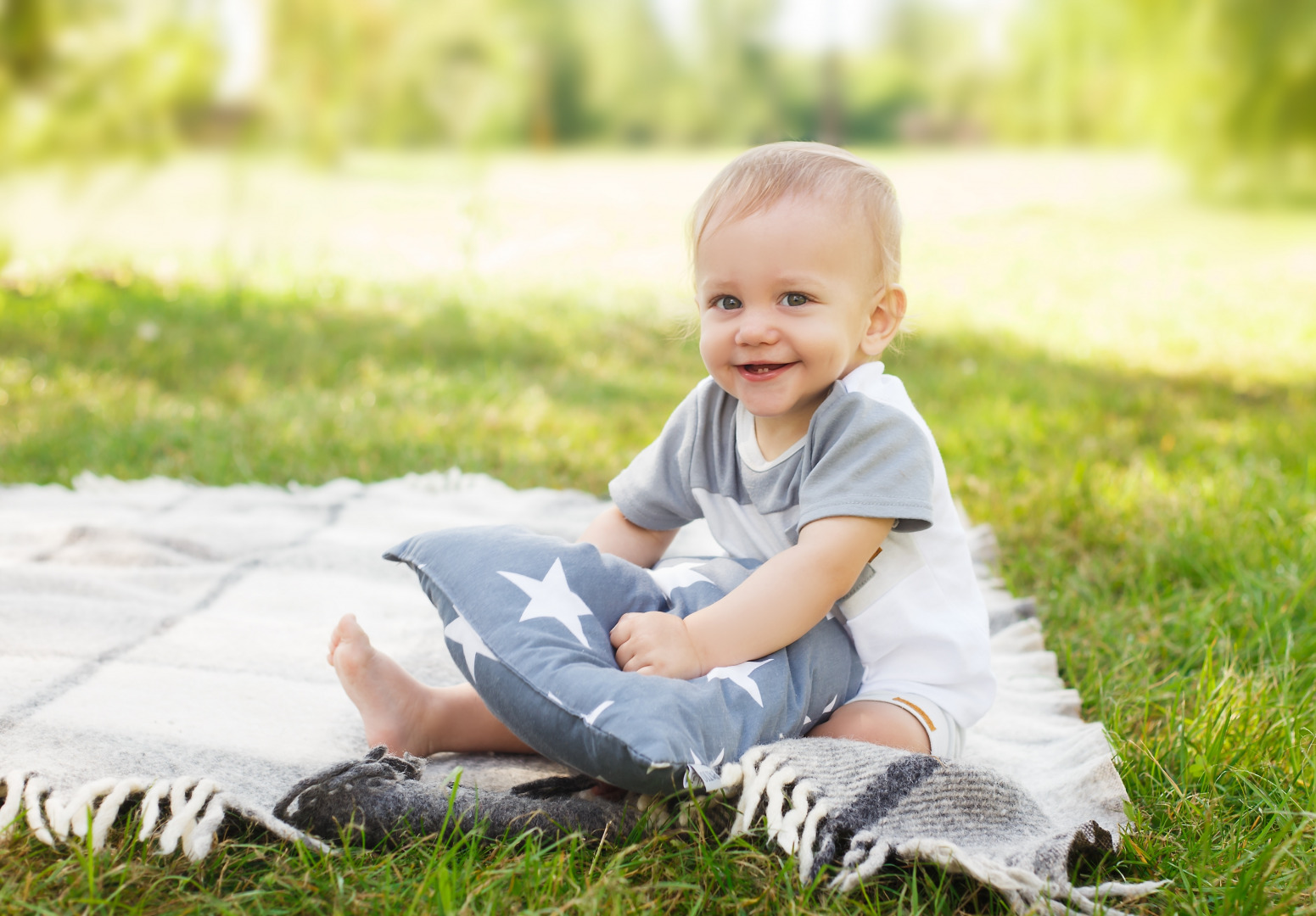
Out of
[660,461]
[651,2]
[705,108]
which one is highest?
[651,2]

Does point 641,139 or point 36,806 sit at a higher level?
point 641,139

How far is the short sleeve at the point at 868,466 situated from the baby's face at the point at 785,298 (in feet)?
0.20

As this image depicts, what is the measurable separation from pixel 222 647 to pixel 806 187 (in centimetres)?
110

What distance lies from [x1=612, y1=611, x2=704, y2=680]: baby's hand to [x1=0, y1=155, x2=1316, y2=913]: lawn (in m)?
0.20

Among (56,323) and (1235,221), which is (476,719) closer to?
(56,323)

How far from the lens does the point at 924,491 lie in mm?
1337

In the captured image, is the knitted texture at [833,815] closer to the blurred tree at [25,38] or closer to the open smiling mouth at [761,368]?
the open smiling mouth at [761,368]

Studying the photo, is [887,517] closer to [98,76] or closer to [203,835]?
[203,835]

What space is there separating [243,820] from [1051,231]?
25.3 feet

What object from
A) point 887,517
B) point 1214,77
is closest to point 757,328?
point 887,517

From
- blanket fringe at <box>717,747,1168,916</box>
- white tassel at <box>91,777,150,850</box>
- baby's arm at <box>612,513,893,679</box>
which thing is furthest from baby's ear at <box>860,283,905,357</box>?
white tassel at <box>91,777,150,850</box>

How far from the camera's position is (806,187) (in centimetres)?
137

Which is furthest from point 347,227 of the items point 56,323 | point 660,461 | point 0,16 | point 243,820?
point 243,820

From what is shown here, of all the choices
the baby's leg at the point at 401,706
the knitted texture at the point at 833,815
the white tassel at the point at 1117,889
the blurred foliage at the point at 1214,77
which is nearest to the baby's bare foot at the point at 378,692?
the baby's leg at the point at 401,706
